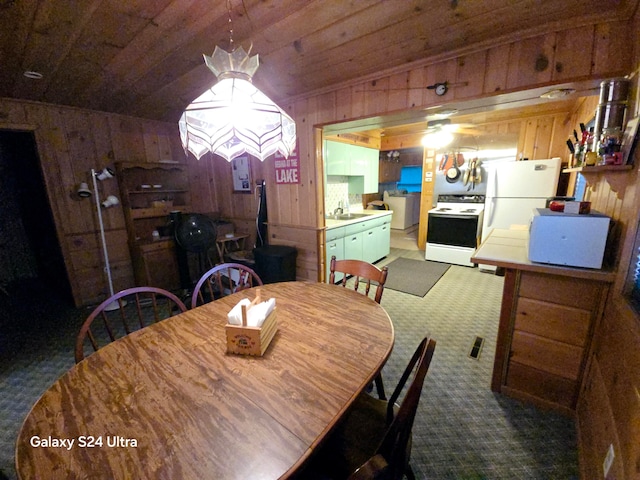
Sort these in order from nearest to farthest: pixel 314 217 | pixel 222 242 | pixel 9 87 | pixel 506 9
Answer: pixel 506 9
pixel 9 87
pixel 314 217
pixel 222 242

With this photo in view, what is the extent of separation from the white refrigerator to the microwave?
196 cm

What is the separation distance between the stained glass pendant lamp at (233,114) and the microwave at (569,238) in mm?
1565

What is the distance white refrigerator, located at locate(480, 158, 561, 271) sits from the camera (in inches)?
134

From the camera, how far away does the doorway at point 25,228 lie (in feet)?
10.1

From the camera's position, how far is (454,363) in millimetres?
2105

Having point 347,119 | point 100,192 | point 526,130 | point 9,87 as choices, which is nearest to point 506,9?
point 347,119

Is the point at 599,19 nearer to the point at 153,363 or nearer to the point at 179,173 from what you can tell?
the point at 153,363

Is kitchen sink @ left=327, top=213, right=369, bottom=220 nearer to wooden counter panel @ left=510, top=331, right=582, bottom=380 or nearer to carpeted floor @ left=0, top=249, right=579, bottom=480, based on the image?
carpeted floor @ left=0, top=249, right=579, bottom=480

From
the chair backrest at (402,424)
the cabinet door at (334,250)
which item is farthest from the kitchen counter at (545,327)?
the cabinet door at (334,250)

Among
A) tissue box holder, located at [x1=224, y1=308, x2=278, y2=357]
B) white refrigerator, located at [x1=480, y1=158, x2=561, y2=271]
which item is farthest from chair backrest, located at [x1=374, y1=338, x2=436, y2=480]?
white refrigerator, located at [x1=480, y1=158, x2=561, y2=271]

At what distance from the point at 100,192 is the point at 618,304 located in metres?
4.66

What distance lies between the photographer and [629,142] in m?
1.29

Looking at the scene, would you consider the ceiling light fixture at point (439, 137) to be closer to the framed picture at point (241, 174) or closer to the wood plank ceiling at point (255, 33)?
the wood plank ceiling at point (255, 33)

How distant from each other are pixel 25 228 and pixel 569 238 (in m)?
6.48
